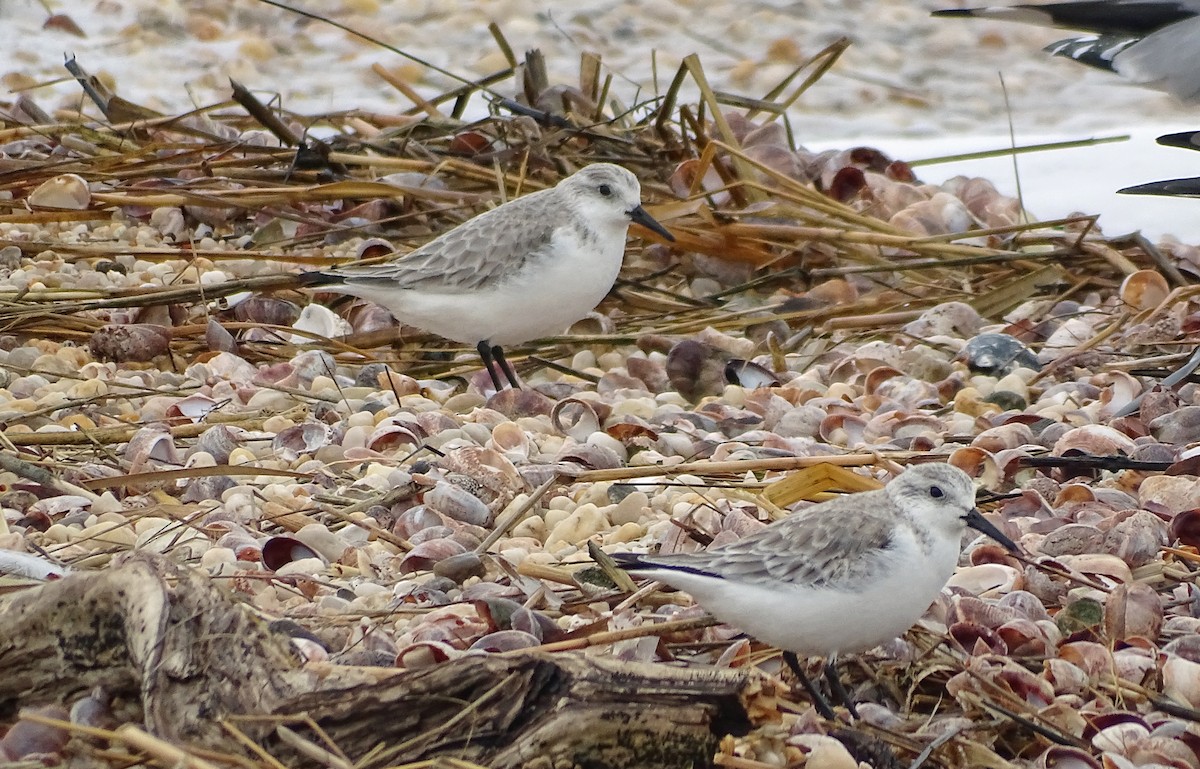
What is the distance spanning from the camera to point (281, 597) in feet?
8.62

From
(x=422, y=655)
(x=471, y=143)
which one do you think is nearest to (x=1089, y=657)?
(x=422, y=655)

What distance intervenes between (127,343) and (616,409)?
147 centimetres

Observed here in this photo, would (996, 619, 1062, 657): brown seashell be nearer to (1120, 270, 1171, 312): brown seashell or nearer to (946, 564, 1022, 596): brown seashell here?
(946, 564, 1022, 596): brown seashell

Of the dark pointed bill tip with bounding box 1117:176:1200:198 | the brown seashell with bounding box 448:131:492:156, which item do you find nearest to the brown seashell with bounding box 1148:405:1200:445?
the dark pointed bill tip with bounding box 1117:176:1200:198

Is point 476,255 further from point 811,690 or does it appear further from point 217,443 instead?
point 811,690

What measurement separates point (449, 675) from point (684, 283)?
3360mm

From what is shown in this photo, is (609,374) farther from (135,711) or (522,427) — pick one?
(135,711)

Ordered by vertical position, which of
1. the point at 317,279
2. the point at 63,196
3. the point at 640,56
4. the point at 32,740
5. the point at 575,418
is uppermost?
the point at 63,196

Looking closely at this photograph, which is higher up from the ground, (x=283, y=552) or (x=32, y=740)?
(x=32, y=740)

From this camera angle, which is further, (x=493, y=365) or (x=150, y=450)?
(x=493, y=365)

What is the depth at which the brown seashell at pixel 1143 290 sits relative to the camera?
14.8 ft

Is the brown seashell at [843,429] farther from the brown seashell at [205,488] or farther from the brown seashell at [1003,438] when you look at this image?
the brown seashell at [205,488]

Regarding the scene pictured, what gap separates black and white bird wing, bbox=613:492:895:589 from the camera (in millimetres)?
2303

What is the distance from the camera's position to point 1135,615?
8.11 ft
